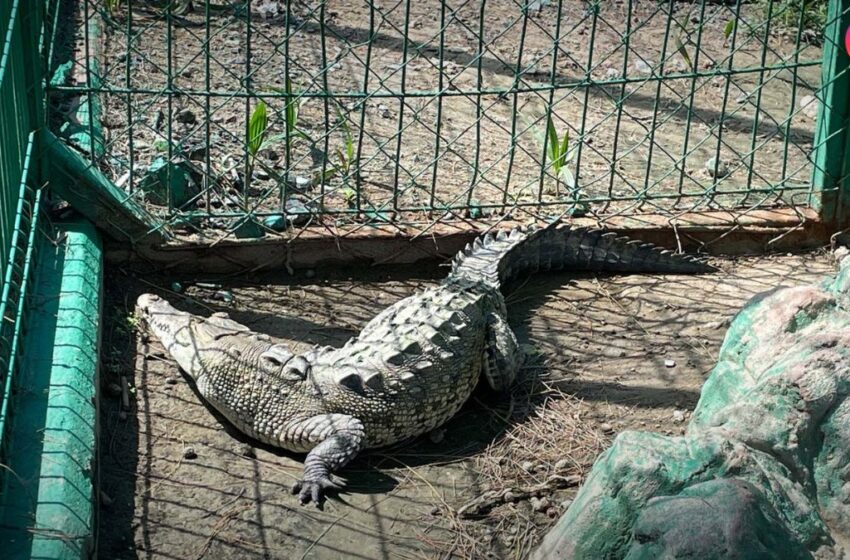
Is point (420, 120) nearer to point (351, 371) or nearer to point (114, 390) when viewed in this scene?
point (351, 371)

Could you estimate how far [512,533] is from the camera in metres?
4.02

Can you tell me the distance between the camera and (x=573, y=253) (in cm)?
573

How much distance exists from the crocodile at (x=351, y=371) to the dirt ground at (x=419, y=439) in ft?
0.32

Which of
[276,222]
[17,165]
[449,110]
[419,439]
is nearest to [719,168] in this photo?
[449,110]

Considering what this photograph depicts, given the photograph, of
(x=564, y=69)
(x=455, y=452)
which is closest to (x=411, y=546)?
(x=455, y=452)

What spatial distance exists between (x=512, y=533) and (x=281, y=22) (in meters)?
5.18

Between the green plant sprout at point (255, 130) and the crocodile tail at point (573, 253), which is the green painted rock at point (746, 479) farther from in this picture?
the green plant sprout at point (255, 130)

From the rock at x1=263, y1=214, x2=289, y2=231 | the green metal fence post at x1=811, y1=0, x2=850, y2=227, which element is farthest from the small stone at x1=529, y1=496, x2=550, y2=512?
the green metal fence post at x1=811, y1=0, x2=850, y2=227

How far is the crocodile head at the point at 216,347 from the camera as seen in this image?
4605 mm

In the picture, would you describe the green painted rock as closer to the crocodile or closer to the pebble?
the crocodile

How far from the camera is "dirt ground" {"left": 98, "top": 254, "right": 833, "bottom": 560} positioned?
398 cm

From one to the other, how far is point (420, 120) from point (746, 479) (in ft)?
12.5

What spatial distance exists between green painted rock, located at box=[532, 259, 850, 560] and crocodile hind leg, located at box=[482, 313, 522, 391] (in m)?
1.48

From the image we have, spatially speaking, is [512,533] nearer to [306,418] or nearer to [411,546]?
[411,546]
